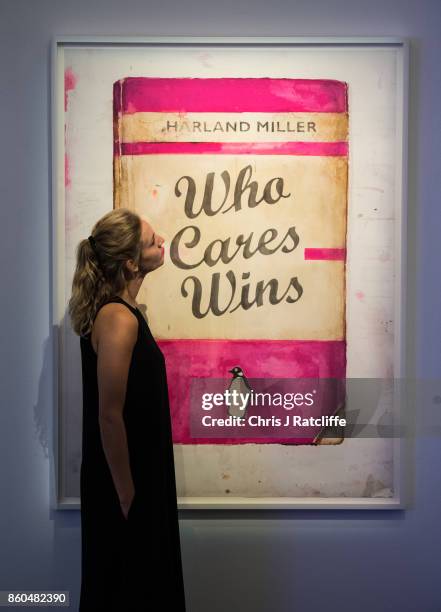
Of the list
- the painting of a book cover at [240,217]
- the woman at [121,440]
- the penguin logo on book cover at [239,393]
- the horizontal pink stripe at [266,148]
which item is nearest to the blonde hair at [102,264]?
the woman at [121,440]

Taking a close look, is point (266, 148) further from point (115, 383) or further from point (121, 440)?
point (121, 440)

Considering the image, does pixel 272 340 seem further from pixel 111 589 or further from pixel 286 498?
pixel 111 589

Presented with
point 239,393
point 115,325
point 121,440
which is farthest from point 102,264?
point 239,393

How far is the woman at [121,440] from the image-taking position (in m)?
1.55

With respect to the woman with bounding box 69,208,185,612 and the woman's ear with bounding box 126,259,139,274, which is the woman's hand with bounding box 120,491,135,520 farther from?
the woman's ear with bounding box 126,259,139,274

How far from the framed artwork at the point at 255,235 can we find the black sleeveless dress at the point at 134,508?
0.30 m

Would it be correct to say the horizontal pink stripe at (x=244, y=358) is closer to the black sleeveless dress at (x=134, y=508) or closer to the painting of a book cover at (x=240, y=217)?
the painting of a book cover at (x=240, y=217)

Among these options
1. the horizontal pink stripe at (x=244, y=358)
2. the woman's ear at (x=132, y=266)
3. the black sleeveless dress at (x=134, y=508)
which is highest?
the woman's ear at (x=132, y=266)

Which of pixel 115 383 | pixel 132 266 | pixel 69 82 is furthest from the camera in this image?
pixel 69 82

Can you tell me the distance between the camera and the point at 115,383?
1533mm

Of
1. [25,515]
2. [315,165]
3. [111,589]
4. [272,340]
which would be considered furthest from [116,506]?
[315,165]

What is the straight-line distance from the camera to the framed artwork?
74.4 inches

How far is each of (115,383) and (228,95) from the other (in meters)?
0.95

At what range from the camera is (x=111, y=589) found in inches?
62.8
